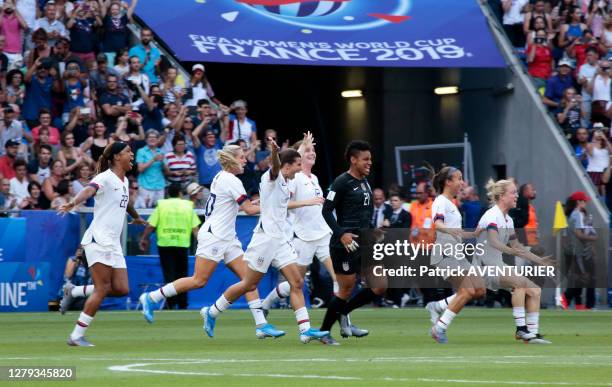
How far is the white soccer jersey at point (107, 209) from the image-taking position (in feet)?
49.5

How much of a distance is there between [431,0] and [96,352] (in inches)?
733

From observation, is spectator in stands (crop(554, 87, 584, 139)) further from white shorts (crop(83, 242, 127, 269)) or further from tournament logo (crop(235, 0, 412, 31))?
white shorts (crop(83, 242, 127, 269))

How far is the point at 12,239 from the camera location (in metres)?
23.5

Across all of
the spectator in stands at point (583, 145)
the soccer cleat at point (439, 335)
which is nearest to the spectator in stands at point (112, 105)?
the spectator in stands at point (583, 145)

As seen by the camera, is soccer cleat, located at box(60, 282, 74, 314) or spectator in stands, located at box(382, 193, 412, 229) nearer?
soccer cleat, located at box(60, 282, 74, 314)

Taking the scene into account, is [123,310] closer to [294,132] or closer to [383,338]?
[383,338]

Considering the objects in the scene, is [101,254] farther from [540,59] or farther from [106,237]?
[540,59]

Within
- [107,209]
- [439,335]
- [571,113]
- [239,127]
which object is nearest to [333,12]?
[239,127]

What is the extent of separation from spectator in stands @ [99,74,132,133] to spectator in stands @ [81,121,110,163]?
771 mm

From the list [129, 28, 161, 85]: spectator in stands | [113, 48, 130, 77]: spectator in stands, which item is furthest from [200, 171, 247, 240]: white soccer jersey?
[129, 28, 161, 85]: spectator in stands

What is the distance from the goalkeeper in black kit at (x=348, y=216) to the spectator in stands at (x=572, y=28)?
1661 cm

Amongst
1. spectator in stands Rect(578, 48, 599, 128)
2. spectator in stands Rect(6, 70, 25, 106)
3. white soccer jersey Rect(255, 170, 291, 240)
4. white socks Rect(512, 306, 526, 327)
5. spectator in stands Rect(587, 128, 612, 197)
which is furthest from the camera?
spectator in stands Rect(578, 48, 599, 128)

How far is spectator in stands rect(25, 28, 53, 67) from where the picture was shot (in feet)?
84.0

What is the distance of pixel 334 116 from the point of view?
36.1 meters
